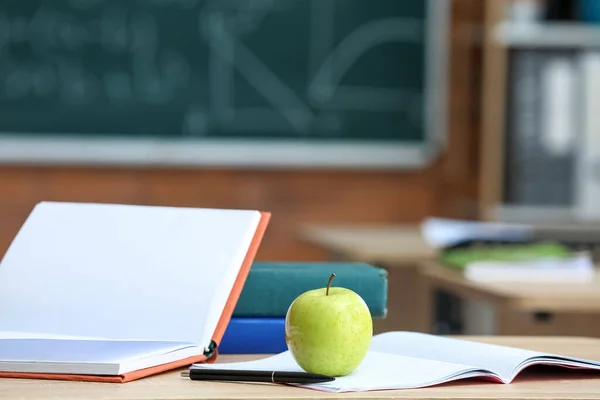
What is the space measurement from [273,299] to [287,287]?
0.02m

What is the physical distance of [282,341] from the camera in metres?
1.21

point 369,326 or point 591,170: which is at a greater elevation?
point 591,170

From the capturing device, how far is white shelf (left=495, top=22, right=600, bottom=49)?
3617mm

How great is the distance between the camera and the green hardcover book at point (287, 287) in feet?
3.97

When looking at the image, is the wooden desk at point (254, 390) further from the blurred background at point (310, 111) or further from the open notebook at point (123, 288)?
the blurred background at point (310, 111)

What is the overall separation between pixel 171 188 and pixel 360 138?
0.71 metres

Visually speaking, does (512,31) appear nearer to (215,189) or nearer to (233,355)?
(215,189)

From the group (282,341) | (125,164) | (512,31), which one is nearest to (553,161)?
(512,31)

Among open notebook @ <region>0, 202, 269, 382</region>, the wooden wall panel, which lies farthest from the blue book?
the wooden wall panel

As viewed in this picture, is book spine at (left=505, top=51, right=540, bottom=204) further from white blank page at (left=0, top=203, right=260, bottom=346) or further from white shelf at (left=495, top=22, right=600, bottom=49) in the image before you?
white blank page at (left=0, top=203, right=260, bottom=346)

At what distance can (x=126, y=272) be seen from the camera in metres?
1.13

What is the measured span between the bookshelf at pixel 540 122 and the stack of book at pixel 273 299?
243 centimetres

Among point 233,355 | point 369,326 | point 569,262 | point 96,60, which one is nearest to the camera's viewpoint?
point 369,326

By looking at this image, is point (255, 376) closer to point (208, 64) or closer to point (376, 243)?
point (376, 243)
